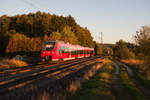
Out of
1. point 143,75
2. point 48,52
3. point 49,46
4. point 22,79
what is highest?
point 49,46

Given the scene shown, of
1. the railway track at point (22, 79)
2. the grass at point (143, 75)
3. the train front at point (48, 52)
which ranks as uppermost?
the train front at point (48, 52)

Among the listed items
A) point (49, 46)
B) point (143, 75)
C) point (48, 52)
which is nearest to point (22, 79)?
point (48, 52)

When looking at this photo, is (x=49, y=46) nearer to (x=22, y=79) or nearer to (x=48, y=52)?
(x=48, y=52)

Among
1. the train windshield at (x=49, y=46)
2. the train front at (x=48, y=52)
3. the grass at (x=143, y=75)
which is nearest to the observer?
the grass at (x=143, y=75)

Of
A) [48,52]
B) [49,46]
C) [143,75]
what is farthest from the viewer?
[49,46]

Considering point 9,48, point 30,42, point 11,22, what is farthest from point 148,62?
point 11,22

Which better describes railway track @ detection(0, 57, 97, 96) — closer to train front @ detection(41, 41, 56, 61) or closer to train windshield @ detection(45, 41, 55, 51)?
train front @ detection(41, 41, 56, 61)

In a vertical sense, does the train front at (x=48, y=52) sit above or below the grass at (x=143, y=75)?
above

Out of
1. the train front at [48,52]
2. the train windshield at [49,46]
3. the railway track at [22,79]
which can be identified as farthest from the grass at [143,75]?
the train windshield at [49,46]

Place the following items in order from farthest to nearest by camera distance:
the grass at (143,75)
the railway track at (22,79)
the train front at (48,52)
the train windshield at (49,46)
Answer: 1. the train windshield at (49,46)
2. the train front at (48,52)
3. the grass at (143,75)
4. the railway track at (22,79)

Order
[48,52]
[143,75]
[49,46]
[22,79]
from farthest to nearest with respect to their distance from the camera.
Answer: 1. [49,46]
2. [48,52]
3. [143,75]
4. [22,79]

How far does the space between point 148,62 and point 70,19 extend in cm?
6214

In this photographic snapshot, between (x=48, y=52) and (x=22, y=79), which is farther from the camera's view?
(x=48, y=52)

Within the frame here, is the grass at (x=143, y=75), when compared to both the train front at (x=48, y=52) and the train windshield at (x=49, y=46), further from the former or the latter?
the train windshield at (x=49, y=46)
